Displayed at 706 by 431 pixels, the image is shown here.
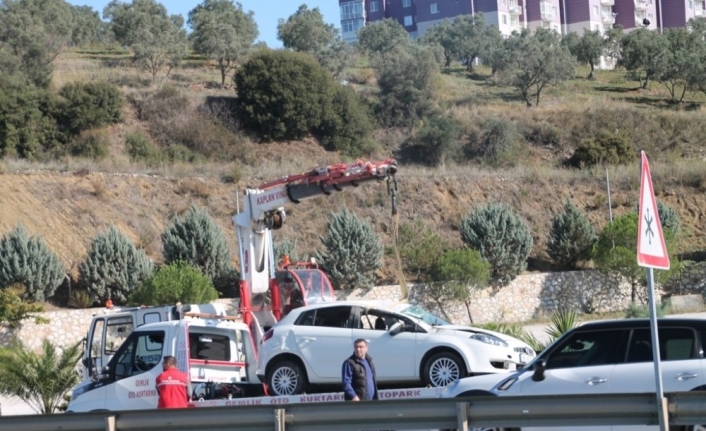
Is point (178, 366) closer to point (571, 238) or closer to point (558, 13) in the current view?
point (571, 238)

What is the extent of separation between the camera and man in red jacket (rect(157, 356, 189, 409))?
541 inches

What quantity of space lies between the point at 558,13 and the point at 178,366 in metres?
107

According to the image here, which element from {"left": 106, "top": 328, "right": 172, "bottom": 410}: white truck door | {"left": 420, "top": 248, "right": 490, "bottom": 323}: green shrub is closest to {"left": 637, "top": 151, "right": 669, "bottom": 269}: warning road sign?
{"left": 106, "top": 328, "right": 172, "bottom": 410}: white truck door

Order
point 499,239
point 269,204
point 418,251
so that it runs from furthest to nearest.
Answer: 1. point 499,239
2. point 418,251
3. point 269,204

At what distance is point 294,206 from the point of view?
44.5m

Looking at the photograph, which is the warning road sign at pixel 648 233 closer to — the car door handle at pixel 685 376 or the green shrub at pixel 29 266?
the car door handle at pixel 685 376

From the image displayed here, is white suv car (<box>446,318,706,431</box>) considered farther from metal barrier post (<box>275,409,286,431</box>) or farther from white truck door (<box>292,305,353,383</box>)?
white truck door (<box>292,305,353,383</box>)

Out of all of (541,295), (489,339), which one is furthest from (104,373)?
(541,295)

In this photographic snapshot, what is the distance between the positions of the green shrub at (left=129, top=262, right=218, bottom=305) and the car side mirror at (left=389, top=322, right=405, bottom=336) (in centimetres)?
1748

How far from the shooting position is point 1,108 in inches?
1960

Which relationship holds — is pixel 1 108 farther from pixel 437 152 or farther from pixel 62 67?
pixel 437 152

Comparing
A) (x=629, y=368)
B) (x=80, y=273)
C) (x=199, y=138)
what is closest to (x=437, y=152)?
(x=199, y=138)

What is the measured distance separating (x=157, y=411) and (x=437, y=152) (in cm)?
4735

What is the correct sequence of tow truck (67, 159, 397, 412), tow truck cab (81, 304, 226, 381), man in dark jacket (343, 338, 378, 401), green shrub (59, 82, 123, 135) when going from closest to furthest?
man in dark jacket (343, 338, 378, 401), tow truck (67, 159, 397, 412), tow truck cab (81, 304, 226, 381), green shrub (59, 82, 123, 135)
